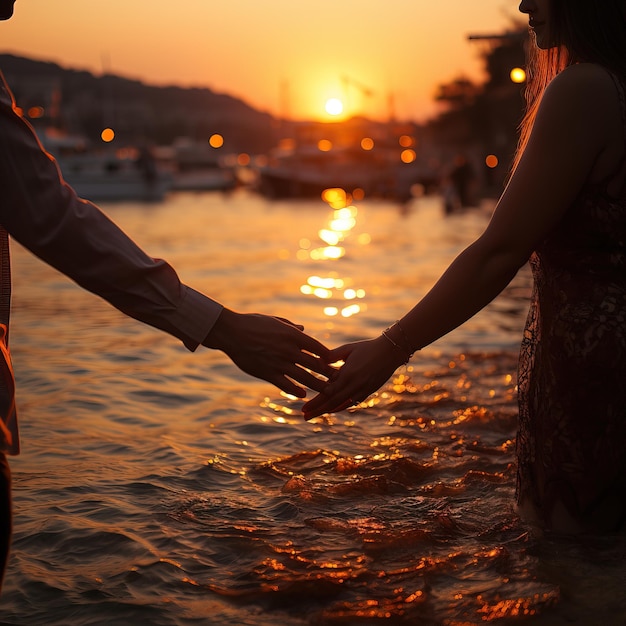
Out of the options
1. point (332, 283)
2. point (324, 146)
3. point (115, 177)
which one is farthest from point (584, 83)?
point (324, 146)

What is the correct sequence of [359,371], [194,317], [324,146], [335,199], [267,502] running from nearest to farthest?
[194,317]
[359,371]
[267,502]
[335,199]
[324,146]

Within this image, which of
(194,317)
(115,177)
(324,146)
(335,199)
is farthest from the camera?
(324,146)

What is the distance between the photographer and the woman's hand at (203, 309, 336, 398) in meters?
2.55

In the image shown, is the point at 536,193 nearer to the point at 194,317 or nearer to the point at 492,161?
the point at 194,317

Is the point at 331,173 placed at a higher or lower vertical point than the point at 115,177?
Answer: higher

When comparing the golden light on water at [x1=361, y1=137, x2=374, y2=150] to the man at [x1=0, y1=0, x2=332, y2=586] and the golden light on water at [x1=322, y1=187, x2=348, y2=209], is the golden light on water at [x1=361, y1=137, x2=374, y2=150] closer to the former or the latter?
the golden light on water at [x1=322, y1=187, x2=348, y2=209]

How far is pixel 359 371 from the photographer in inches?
116

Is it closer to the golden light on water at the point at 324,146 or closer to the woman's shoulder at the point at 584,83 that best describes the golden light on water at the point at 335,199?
the golden light on water at the point at 324,146

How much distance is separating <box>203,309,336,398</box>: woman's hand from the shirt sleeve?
11 centimetres

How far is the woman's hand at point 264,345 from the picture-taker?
2551 mm

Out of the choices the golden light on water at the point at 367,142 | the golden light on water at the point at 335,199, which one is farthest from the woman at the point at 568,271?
the golden light on water at the point at 367,142

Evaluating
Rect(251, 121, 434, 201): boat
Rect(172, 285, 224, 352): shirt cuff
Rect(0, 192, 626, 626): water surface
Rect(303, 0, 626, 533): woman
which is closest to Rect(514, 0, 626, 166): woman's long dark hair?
Rect(303, 0, 626, 533): woman

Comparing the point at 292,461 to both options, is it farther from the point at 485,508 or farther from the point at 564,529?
the point at 564,529

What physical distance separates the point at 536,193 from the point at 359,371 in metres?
0.80
